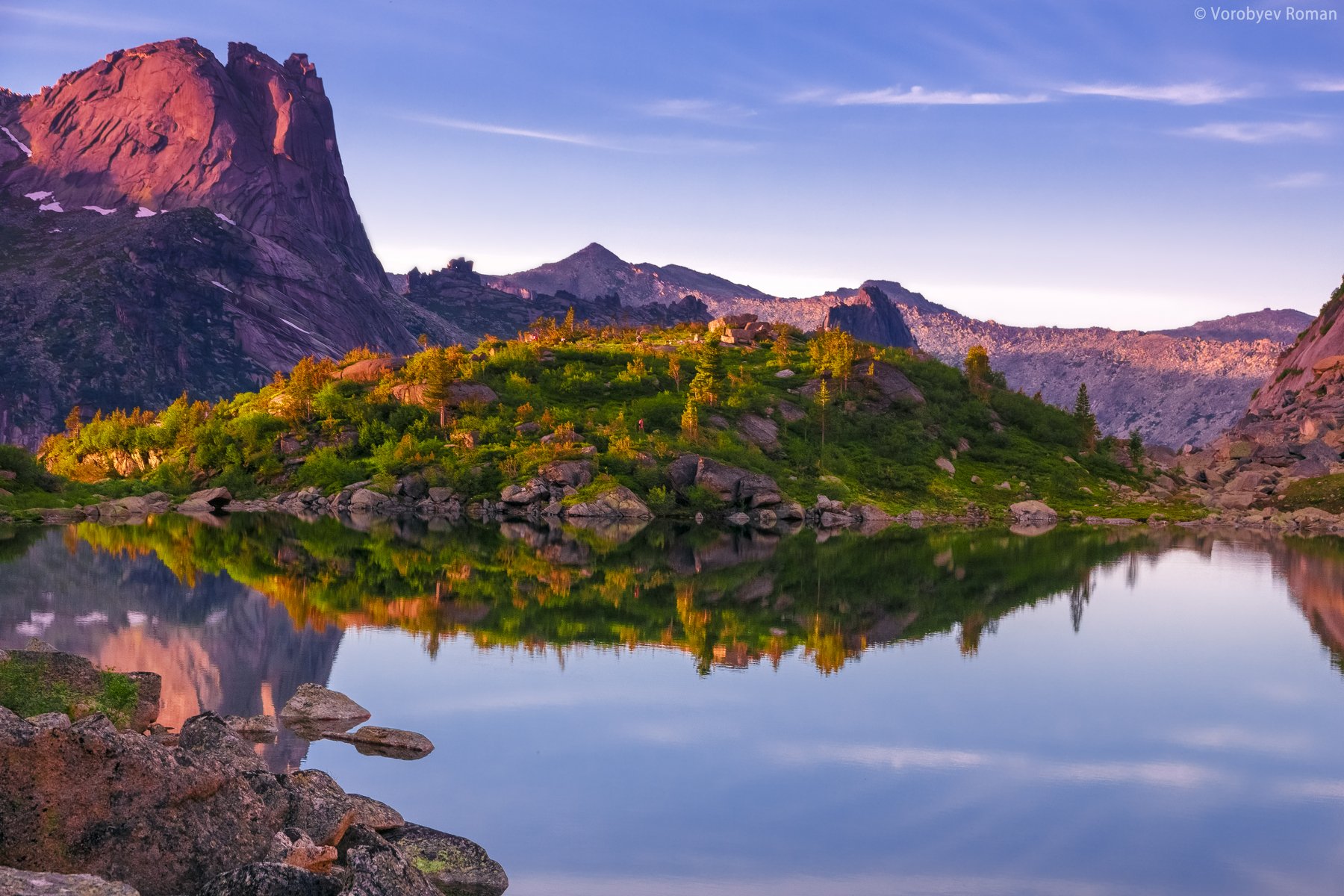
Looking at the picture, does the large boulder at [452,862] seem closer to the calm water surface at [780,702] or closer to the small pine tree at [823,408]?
the calm water surface at [780,702]

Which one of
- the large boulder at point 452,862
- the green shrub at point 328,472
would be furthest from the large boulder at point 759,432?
the large boulder at point 452,862

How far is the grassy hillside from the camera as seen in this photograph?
96062 millimetres

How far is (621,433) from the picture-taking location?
98.0 m

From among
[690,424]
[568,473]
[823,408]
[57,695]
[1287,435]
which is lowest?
[57,695]

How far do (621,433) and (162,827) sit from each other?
84.8 meters

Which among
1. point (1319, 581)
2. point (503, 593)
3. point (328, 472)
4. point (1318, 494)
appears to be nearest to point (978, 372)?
point (1318, 494)

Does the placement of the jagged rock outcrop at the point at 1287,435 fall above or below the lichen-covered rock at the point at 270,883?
above

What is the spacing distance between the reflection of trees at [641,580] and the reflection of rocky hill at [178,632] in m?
1.87

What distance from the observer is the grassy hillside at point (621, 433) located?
96.1 meters

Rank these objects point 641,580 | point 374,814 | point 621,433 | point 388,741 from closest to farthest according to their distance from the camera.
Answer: point 374,814, point 388,741, point 641,580, point 621,433

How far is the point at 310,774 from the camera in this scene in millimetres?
17812

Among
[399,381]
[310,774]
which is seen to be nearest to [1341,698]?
[310,774]

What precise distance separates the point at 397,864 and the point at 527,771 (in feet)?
25.9

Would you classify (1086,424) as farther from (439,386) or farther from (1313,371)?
(439,386)
